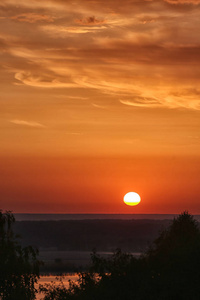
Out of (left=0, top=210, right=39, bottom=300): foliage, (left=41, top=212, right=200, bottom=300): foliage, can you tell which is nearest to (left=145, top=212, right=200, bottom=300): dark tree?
(left=41, top=212, right=200, bottom=300): foliage

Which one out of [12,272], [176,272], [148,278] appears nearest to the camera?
[176,272]

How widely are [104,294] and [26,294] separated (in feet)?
23.1

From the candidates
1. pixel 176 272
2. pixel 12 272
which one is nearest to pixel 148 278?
pixel 176 272

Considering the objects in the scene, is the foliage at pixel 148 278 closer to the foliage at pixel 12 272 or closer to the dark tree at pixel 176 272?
the dark tree at pixel 176 272

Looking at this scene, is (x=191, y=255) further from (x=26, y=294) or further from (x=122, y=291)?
(x=26, y=294)

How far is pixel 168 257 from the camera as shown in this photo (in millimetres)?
44062

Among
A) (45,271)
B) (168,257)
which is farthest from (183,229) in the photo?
(45,271)

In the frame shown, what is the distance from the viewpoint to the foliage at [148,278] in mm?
40438

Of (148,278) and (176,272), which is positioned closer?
(176,272)

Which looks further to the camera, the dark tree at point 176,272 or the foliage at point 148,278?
the foliage at point 148,278

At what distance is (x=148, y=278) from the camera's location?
140 ft

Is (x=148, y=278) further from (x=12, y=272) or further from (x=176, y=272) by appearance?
(x=12, y=272)

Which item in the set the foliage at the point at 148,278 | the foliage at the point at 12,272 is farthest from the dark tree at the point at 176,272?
the foliage at the point at 12,272

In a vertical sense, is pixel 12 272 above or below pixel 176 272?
above
